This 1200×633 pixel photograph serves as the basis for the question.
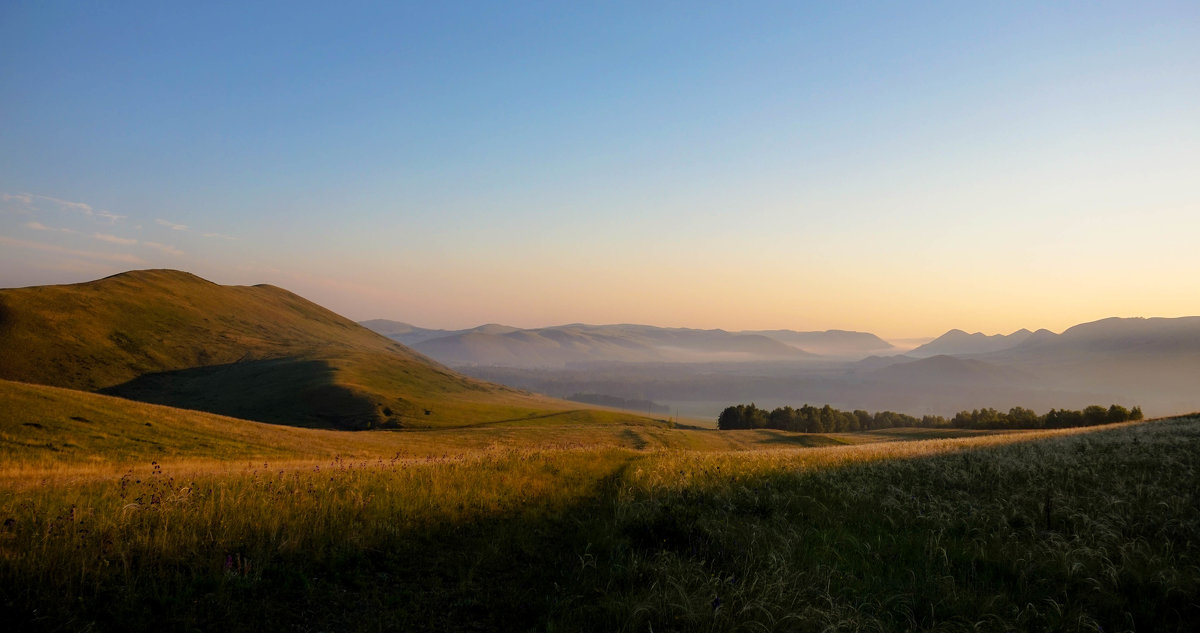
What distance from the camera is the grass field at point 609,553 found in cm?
573

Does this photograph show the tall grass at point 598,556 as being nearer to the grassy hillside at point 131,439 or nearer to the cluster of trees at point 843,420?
the grassy hillside at point 131,439

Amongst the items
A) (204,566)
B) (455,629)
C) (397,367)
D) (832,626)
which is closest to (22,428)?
(204,566)

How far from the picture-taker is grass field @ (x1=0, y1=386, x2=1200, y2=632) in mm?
5727

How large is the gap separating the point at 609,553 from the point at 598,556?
0.57 ft

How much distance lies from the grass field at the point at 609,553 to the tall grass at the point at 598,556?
0.12 feet

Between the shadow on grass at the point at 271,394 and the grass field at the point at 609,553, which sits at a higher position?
the grass field at the point at 609,553

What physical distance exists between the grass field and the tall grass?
4 centimetres

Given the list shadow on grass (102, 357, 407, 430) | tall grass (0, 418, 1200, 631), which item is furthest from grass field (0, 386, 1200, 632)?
shadow on grass (102, 357, 407, 430)

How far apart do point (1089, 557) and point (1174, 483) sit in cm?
722

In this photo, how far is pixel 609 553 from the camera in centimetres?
807

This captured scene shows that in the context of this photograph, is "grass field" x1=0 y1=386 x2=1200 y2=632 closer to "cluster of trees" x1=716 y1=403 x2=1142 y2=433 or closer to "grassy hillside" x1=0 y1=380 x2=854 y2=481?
"grassy hillside" x1=0 y1=380 x2=854 y2=481

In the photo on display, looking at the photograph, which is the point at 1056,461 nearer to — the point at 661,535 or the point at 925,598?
the point at 925,598

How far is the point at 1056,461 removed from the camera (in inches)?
599

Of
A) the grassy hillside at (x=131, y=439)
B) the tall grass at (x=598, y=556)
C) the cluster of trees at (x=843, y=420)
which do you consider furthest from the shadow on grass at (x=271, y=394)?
the tall grass at (x=598, y=556)
